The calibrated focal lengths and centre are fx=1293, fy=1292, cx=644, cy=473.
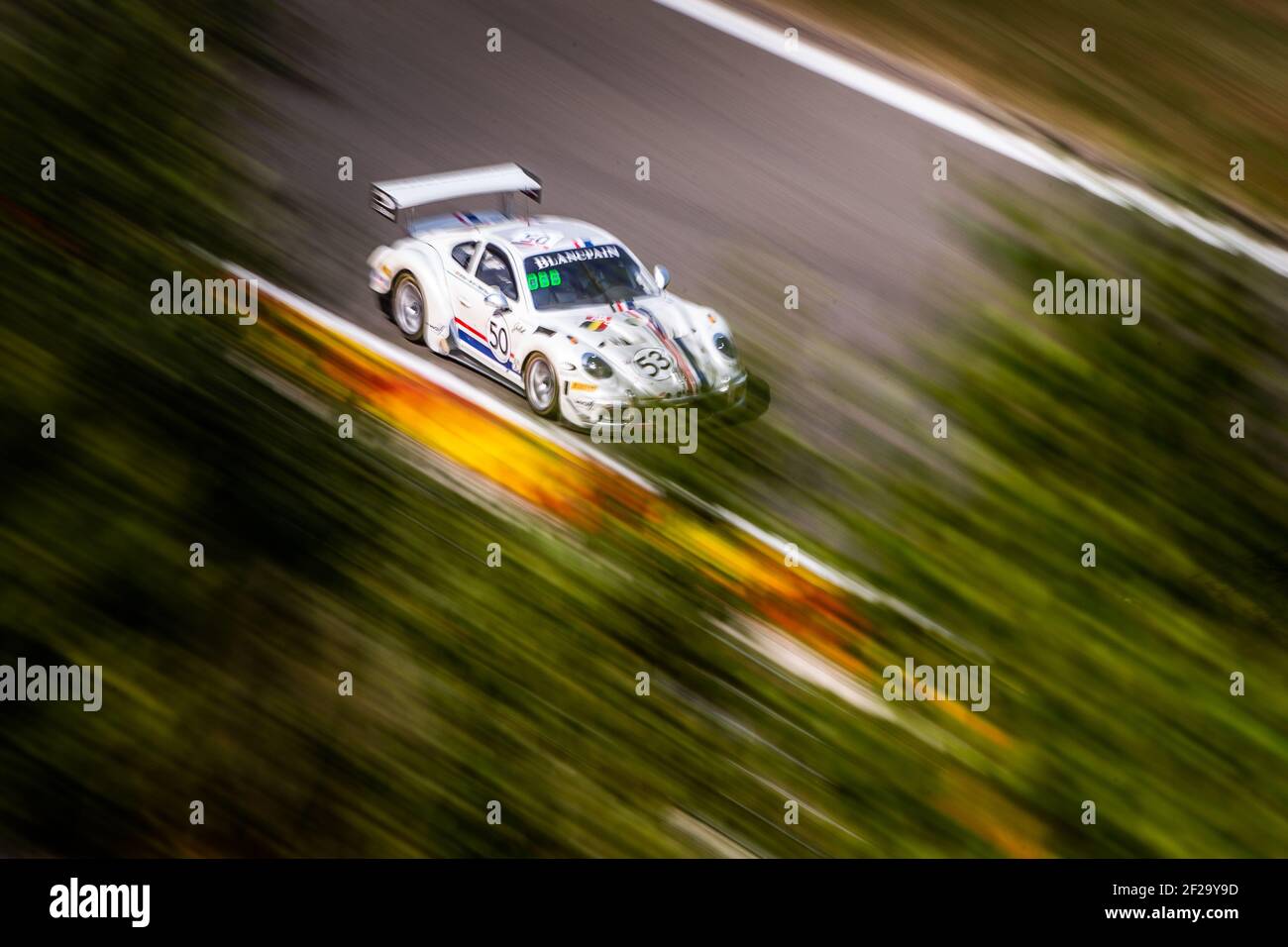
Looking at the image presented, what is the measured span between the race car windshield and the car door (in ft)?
0.54

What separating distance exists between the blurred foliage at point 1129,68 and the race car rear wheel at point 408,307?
473 cm

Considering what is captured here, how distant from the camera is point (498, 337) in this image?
325 inches

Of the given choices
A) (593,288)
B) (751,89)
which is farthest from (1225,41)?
(593,288)

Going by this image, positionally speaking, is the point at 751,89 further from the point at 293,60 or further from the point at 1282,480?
the point at 1282,480

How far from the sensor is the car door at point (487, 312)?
8234mm

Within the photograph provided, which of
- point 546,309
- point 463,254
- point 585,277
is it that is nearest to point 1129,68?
point 585,277

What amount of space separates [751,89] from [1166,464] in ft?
24.0

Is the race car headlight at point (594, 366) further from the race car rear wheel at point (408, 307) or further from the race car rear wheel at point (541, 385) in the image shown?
the race car rear wheel at point (408, 307)

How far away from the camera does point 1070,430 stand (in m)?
4.21

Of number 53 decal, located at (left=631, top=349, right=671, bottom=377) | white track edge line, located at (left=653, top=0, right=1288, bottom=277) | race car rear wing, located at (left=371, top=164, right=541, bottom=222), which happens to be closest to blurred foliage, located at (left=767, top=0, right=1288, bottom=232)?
white track edge line, located at (left=653, top=0, right=1288, bottom=277)
